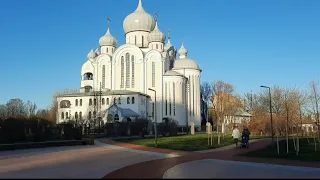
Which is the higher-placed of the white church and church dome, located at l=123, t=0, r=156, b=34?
church dome, located at l=123, t=0, r=156, b=34

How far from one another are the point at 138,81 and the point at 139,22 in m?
14.1

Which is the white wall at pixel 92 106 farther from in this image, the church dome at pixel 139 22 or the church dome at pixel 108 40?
the church dome at pixel 139 22

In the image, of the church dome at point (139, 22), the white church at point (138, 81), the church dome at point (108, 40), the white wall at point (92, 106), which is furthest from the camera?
the church dome at point (108, 40)

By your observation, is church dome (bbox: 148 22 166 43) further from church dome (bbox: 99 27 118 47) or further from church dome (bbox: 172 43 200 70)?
church dome (bbox: 99 27 118 47)

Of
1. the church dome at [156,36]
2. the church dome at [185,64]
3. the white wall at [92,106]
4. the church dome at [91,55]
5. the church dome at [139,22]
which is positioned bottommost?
the white wall at [92,106]

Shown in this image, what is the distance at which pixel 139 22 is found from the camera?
77.7 m

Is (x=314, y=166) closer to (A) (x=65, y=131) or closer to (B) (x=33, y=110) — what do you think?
(A) (x=65, y=131)

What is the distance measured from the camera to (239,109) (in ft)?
263

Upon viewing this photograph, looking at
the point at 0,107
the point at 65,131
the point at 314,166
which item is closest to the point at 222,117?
the point at 65,131

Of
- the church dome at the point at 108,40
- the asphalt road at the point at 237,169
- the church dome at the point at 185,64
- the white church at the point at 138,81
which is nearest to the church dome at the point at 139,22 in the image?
the white church at the point at 138,81

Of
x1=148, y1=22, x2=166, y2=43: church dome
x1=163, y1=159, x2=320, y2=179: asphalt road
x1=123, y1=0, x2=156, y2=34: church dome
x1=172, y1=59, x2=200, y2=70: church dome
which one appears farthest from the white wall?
x1=163, y1=159, x2=320, y2=179: asphalt road

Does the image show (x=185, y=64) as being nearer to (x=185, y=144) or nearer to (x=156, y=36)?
(x=156, y=36)

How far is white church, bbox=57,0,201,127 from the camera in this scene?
6769 centimetres

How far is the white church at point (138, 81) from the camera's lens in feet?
222
